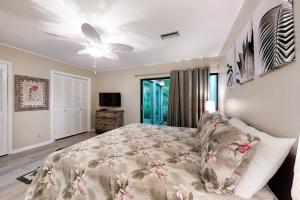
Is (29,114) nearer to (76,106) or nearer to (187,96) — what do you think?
(76,106)

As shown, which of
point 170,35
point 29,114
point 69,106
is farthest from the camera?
point 69,106

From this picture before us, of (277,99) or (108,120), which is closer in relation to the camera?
(277,99)

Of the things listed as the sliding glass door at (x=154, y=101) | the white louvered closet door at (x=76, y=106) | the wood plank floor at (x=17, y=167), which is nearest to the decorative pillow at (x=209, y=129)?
the wood plank floor at (x=17, y=167)

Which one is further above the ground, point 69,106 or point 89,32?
point 89,32

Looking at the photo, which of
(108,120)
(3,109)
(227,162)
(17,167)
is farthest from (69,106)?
(227,162)

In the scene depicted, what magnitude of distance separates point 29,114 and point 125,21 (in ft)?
10.7

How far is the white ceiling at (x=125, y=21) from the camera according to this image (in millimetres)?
1690

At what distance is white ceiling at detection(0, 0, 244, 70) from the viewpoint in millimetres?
1690

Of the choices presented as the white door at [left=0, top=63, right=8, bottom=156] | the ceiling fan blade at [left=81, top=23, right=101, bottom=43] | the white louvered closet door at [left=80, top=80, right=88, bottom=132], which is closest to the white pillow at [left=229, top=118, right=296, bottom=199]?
the ceiling fan blade at [left=81, top=23, right=101, bottom=43]

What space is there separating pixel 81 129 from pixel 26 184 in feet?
9.40

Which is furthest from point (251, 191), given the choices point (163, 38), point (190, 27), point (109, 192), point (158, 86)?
point (158, 86)

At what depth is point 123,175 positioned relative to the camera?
110cm

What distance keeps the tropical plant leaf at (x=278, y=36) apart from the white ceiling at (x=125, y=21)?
31.6 inches

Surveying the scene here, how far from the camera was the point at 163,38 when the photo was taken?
2.60 meters
